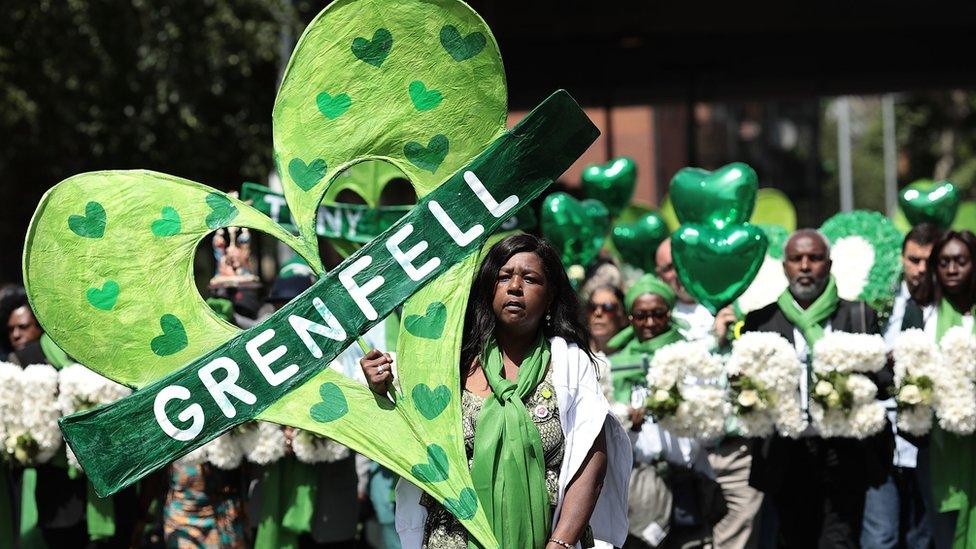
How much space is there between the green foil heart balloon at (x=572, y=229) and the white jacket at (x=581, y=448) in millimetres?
4630

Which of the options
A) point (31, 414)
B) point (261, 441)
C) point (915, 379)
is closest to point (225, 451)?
point (261, 441)

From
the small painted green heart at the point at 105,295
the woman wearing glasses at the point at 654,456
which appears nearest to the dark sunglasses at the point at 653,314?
the woman wearing glasses at the point at 654,456

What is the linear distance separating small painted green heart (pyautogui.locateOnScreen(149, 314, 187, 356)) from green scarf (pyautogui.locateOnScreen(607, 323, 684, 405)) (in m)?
3.07

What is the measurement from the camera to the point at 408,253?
4.91 meters

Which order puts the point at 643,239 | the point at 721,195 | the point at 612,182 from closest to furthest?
1. the point at 721,195
2. the point at 643,239
3. the point at 612,182

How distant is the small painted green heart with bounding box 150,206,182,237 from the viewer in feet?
16.0

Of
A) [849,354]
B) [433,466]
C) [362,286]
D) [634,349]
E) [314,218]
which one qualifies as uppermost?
[314,218]

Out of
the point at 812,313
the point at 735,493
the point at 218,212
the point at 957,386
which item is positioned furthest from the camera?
the point at 735,493

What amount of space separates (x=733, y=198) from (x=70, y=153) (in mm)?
9704

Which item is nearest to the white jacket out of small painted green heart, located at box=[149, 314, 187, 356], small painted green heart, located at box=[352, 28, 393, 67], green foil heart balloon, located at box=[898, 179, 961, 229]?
small painted green heart, located at box=[149, 314, 187, 356]

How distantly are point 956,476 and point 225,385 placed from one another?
152 inches

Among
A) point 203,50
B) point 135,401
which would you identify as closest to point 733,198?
point 135,401

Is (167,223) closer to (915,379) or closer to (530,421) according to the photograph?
(530,421)

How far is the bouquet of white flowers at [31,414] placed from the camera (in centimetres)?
743
